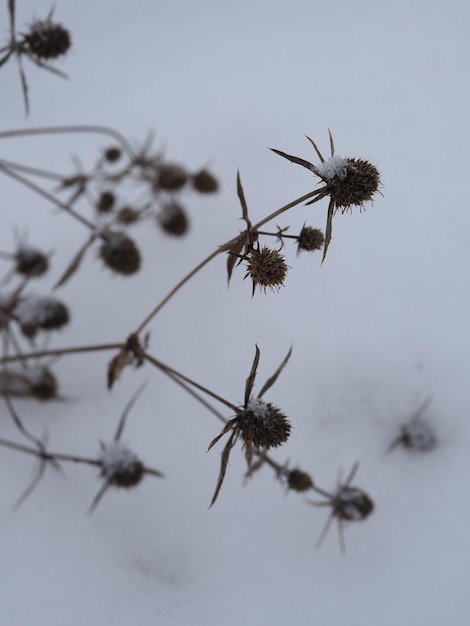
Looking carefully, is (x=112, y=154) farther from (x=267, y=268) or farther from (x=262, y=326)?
(x=267, y=268)

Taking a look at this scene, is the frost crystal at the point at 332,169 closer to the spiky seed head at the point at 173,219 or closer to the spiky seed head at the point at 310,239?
the spiky seed head at the point at 310,239

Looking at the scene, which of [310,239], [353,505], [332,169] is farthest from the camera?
[353,505]

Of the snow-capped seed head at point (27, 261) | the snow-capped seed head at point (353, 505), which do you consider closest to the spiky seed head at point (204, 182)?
the snow-capped seed head at point (27, 261)

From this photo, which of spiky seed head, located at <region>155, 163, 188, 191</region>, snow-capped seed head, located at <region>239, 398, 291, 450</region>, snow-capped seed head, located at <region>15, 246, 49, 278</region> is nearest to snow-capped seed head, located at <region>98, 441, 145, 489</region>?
snow-capped seed head, located at <region>239, 398, 291, 450</region>

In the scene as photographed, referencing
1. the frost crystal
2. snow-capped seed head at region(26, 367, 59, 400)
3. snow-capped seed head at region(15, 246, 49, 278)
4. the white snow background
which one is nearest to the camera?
the frost crystal

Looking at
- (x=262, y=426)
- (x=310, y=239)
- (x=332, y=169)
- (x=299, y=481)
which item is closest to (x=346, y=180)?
(x=332, y=169)

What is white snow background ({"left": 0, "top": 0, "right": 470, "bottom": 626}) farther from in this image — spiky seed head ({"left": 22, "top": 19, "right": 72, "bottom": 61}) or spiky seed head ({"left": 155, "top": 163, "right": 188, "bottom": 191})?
spiky seed head ({"left": 22, "top": 19, "right": 72, "bottom": 61})
